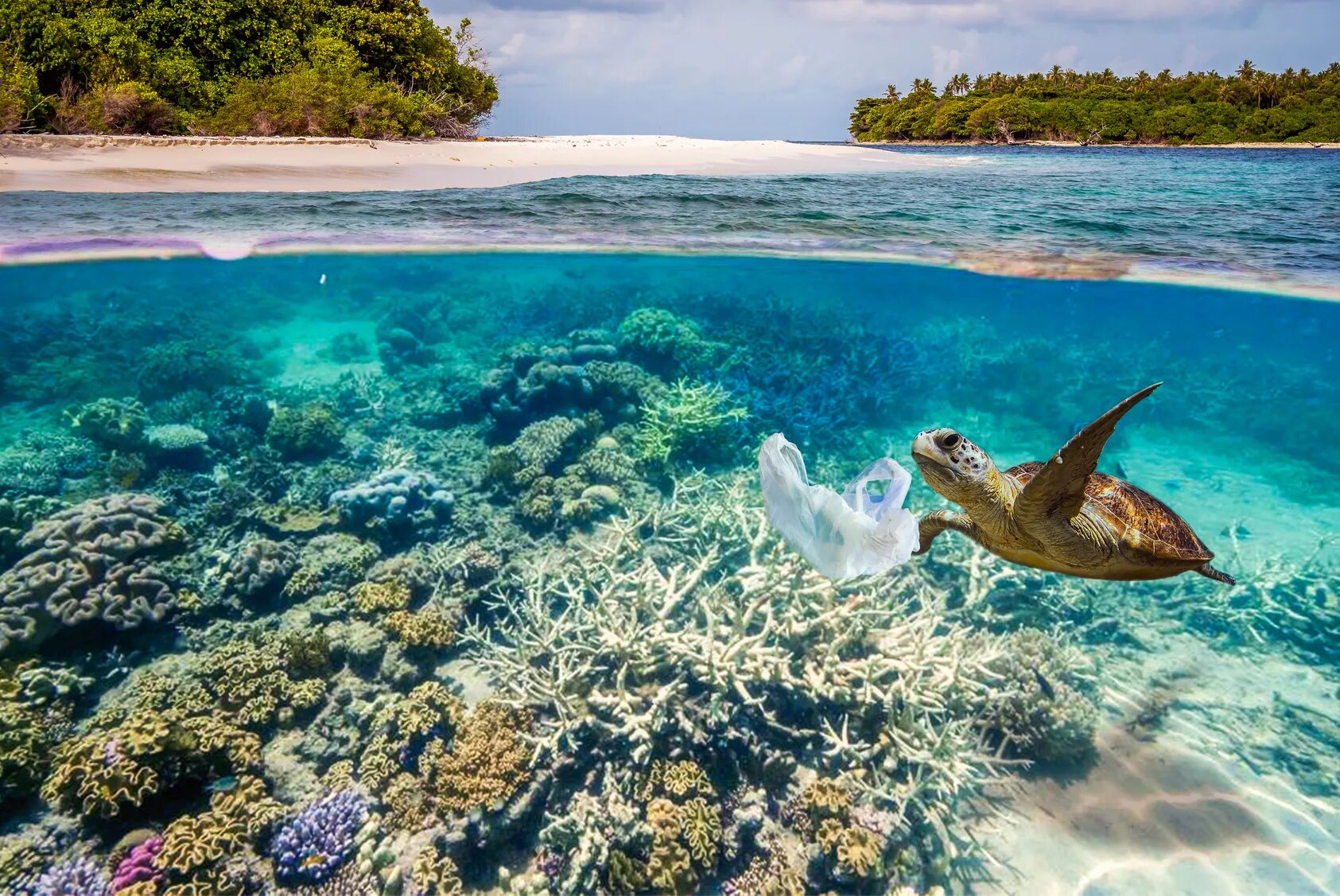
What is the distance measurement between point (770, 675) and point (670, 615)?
3.81 ft

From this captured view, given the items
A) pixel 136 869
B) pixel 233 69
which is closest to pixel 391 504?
pixel 136 869

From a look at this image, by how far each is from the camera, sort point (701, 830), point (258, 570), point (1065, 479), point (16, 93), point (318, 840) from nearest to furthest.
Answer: point (1065, 479) < point (701, 830) < point (318, 840) < point (258, 570) < point (16, 93)

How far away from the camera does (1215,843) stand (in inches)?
178

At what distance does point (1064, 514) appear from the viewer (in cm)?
174

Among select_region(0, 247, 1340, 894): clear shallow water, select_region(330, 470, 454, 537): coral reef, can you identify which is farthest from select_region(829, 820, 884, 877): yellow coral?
select_region(330, 470, 454, 537): coral reef

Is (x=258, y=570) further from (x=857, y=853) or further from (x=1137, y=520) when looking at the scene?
(x=1137, y=520)

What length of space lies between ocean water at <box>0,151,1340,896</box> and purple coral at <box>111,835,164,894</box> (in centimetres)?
3

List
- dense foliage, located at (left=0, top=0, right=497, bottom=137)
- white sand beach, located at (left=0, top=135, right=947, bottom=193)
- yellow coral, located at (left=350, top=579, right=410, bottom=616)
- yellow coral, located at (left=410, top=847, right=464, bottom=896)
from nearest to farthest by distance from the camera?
yellow coral, located at (left=410, top=847, right=464, bottom=896) → yellow coral, located at (left=350, top=579, right=410, bottom=616) → white sand beach, located at (left=0, top=135, right=947, bottom=193) → dense foliage, located at (left=0, top=0, right=497, bottom=137)

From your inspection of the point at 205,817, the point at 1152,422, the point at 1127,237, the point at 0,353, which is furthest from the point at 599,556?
the point at 1152,422

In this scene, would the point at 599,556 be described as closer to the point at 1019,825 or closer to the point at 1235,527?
the point at 1019,825

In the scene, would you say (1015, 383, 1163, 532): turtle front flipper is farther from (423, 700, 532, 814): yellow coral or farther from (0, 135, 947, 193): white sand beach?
(0, 135, 947, 193): white sand beach

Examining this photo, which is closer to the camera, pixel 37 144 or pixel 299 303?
pixel 37 144

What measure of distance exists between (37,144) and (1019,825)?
1560 centimetres

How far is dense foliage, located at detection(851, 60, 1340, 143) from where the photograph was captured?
121 feet
